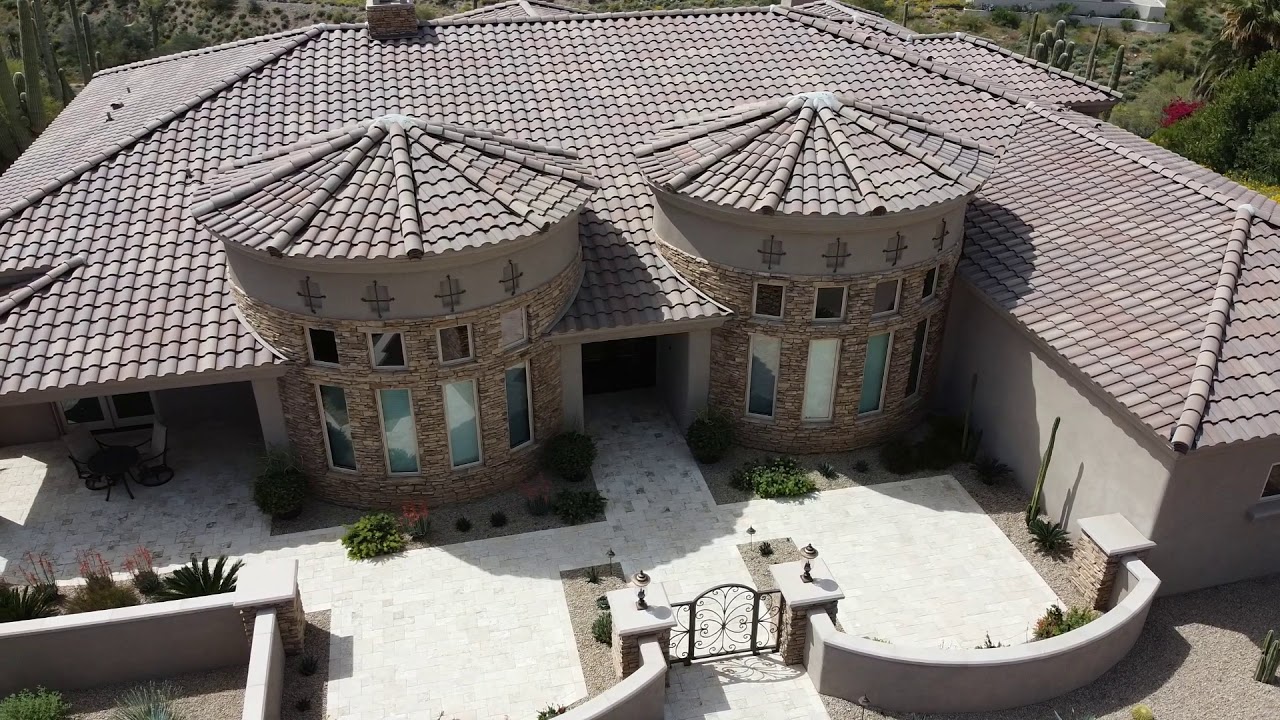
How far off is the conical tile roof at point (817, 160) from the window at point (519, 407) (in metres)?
4.51

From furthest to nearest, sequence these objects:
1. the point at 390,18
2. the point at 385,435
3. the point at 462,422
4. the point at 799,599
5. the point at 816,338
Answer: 1. the point at 390,18
2. the point at 816,338
3. the point at 462,422
4. the point at 385,435
5. the point at 799,599

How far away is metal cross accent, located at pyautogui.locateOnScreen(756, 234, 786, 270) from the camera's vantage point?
56.7ft

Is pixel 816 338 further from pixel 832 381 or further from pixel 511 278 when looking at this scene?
pixel 511 278

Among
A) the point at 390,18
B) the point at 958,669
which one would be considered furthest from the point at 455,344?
the point at 390,18

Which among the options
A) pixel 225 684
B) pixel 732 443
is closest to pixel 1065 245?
pixel 732 443

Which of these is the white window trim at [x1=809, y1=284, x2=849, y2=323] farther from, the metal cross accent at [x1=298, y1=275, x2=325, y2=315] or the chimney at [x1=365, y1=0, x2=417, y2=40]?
the chimney at [x1=365, y1=0, x2=417, y2=40]

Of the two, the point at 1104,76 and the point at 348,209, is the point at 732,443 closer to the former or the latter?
the point at 348,209

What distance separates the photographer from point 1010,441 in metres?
18.5

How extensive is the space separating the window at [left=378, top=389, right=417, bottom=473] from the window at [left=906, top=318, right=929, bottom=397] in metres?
10.2

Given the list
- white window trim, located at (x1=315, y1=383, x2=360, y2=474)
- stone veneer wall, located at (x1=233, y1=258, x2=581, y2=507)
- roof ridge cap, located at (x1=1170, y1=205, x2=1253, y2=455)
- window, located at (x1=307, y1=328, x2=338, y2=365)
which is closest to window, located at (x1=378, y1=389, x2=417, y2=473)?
stone veneer wall, located at (x1=233, y1=258, x2=581, y2=507)

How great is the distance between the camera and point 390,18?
23.0 meters

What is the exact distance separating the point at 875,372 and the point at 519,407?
24.1 ft

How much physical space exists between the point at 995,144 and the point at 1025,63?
23.5 feet

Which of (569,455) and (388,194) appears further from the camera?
(569,455)
